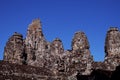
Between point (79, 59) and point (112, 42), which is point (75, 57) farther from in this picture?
point (112, 42)

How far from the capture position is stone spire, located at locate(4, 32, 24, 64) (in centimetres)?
5067

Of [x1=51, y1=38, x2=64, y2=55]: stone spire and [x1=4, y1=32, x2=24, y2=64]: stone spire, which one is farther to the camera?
[x1=51, y1=38, x2=64, y2=55]: stone spire

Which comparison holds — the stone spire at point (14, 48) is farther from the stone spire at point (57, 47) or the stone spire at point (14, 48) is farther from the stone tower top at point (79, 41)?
the stone spire at point (57, 47)

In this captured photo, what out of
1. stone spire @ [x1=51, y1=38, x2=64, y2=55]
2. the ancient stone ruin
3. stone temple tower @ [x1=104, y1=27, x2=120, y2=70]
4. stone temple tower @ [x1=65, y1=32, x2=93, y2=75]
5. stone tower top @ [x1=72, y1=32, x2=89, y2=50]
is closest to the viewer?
stone temple tower @ [x1=65, y1=32, x2=93, y2=75]

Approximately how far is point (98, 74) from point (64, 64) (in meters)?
13.1

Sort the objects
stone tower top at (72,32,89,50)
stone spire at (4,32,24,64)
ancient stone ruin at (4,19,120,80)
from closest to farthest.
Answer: ancient stone ruin at (4,19,120,80) → stone tower top at (72,32,89,50) → stone spire at (4,32,24,64)

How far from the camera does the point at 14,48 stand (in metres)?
51.7

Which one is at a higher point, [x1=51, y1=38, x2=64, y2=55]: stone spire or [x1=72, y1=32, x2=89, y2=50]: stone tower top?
[x1=51, y1=38, x2=64, y2=55]: stone spire

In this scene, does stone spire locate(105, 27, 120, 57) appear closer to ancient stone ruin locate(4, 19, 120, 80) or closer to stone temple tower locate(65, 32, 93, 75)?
ancient stone ruin locate(4, 19, 120, 80)

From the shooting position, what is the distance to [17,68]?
1389 inches

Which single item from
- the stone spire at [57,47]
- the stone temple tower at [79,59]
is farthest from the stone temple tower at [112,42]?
the stone spire at [57,47]

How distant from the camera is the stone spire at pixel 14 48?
50666 millimetres

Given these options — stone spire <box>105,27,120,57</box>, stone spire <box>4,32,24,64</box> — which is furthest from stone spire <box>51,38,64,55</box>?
stone spire <box>105,27,120,57</box>

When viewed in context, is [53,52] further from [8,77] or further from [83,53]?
[8,77]
